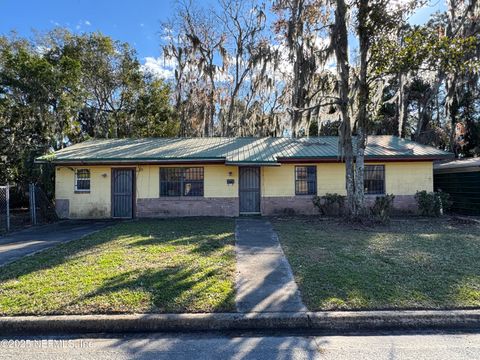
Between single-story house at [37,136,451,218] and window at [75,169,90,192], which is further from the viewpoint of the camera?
window at [75,169,90,192]

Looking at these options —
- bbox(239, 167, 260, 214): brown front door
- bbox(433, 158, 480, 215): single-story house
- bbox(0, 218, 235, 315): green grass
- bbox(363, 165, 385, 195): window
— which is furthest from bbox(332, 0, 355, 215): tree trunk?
bbox(433, 158, 480, 215): single-story house

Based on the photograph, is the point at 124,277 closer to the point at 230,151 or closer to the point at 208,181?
the point at 208,181

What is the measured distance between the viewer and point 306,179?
47.3ft

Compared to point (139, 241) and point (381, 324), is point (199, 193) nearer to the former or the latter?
point (139, 241)

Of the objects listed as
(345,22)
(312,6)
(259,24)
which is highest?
(259,24)

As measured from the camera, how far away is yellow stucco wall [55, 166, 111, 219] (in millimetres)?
14047

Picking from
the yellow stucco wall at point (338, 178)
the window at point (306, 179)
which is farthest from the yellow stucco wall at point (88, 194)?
the window at point (306, 179)

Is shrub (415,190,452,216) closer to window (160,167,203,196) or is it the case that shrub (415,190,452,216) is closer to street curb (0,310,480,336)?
window (160,167,203,196)

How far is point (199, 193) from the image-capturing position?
14141 mm

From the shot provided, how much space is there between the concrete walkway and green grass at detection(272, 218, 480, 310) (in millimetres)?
200

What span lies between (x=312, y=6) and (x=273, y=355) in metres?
12.5

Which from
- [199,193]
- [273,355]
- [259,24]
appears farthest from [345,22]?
[259,24]

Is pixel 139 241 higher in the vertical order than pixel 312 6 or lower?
lower

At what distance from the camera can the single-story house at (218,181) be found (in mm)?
13984
